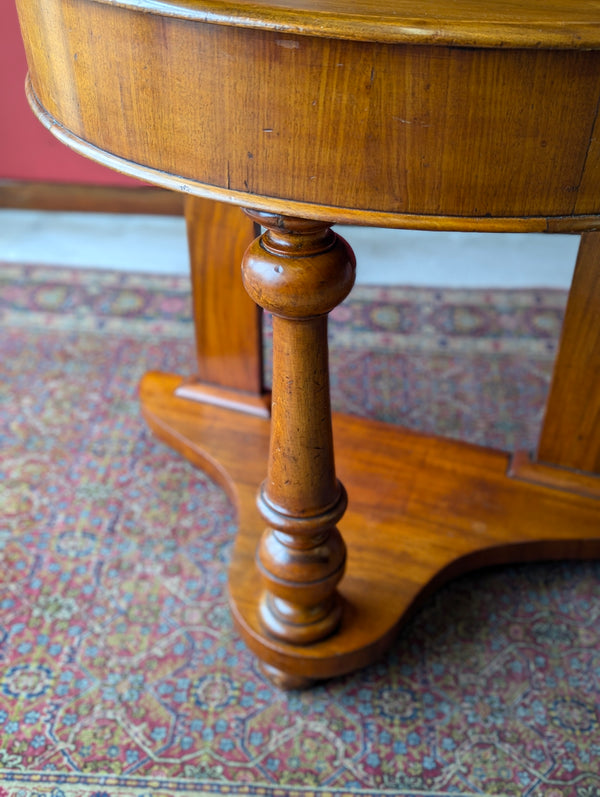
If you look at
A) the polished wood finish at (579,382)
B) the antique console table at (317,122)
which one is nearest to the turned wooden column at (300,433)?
the antique console table at (317,122)

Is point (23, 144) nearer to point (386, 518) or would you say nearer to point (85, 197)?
point (85, 197)

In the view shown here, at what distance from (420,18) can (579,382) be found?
0.94m

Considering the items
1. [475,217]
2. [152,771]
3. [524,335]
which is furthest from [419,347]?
[475,217]

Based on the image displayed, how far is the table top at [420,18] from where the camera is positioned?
0.57m

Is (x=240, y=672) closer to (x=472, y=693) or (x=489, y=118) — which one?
(x=472, y=693)

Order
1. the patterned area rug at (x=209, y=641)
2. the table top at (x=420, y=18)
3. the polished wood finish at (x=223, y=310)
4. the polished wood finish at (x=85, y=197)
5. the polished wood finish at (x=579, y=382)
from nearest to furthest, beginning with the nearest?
the table top at (x=420, y=18), the patterned area rug at (x=209, y=641), the polished wood finish at (x=579, y=382), the polished wood finish at (x=223, y=310), the polished wood finish at (x=85, y=197)

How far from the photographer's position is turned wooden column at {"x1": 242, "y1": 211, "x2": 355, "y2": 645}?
859mm

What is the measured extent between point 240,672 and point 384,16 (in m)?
0.99

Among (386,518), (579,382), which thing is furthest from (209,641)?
(579,382)

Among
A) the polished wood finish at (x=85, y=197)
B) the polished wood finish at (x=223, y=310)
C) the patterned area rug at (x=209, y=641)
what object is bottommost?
the polished wood finish at (x=85, y=197)

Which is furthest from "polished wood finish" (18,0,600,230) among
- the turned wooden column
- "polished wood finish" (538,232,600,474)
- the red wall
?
the red wall

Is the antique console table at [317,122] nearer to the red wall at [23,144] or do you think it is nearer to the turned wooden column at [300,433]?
the turned wooden column at [300,433]

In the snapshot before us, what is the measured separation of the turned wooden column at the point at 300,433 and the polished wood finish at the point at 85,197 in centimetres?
171

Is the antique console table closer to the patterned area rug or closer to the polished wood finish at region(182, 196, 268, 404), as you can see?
the patterned area rug
